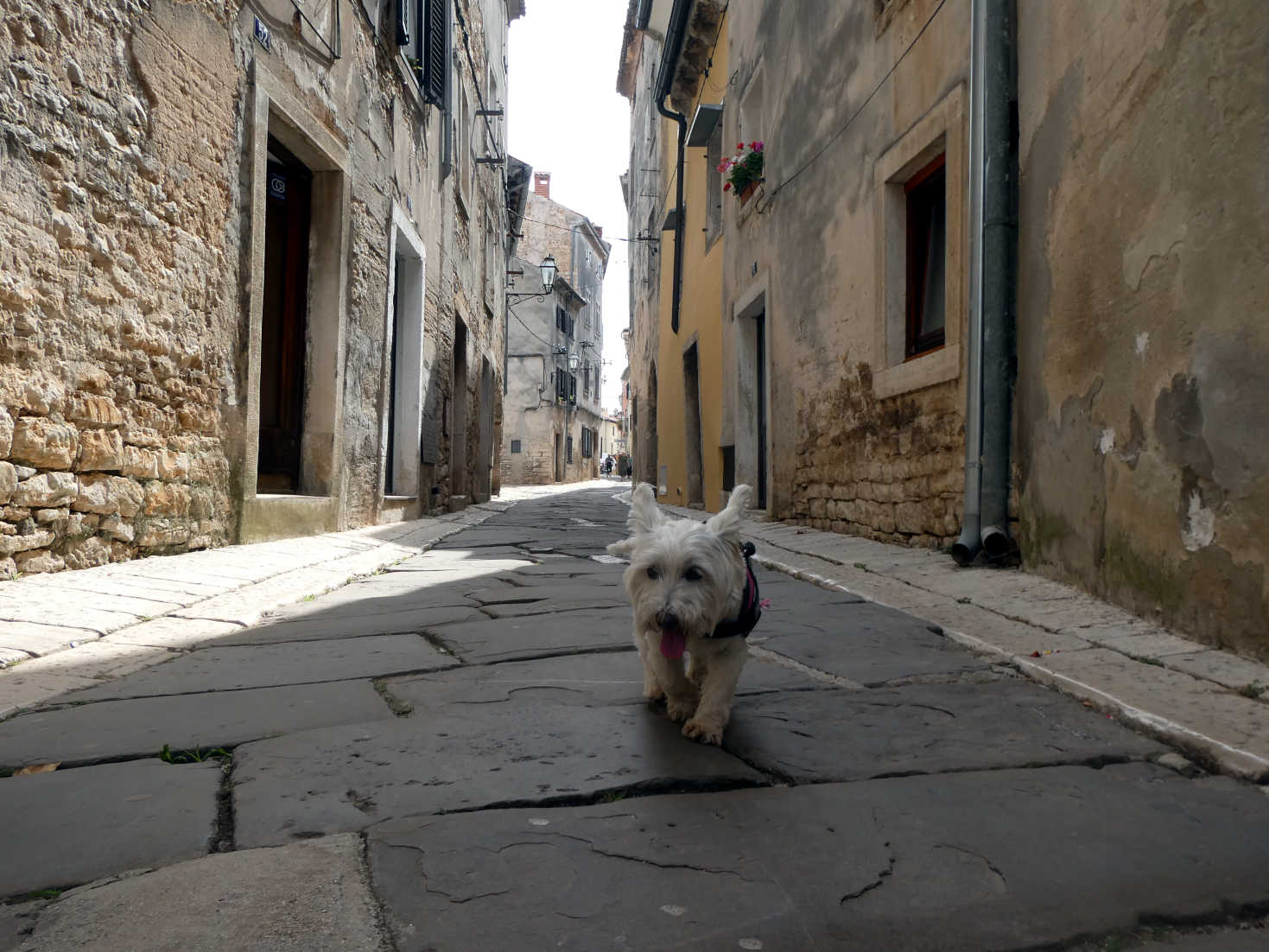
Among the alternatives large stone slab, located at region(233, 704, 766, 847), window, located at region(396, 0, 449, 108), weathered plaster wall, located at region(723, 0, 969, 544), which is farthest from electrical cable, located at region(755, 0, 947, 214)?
large stone slab, located at region(233, 704, 766, 847)

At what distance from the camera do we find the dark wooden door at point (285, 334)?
26.6 feet

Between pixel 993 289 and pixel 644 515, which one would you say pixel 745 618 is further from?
pixel 993 289

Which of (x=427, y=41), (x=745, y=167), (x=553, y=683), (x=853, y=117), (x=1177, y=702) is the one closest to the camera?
(x=1177, y=702)

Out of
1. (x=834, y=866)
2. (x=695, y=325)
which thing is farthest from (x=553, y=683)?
(x=695, y=325)

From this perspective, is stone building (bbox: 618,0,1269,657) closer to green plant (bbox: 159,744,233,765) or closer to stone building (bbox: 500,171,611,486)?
green plant (bbox: 159,744,233,765)

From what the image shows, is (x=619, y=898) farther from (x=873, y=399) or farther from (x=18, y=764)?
(x=873, y=399)

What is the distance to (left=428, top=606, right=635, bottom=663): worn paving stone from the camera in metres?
3.35

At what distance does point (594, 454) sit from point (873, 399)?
1696 inches

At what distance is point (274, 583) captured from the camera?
496cm

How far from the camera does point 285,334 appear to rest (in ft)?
26.8

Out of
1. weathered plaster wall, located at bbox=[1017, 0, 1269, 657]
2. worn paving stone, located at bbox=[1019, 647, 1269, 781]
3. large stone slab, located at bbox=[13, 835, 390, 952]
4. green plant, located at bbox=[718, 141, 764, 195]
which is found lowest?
large stone slab, located at bbox=[13, 835, 390, 952]

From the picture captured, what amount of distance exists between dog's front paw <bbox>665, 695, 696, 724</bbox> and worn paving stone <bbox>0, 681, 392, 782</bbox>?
801mm

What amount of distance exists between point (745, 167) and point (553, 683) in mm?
8824

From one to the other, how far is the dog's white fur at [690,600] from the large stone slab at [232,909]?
97 centimetres
